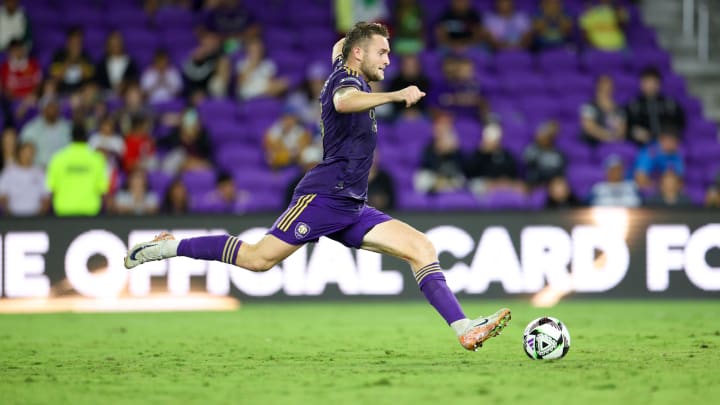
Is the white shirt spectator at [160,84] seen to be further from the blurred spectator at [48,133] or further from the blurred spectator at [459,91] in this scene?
the blurred spectator at [459,91]

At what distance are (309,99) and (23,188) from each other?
4.10m

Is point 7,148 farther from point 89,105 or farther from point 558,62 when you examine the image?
point 558,62

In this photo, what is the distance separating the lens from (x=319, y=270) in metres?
13.1

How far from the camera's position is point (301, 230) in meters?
7.67

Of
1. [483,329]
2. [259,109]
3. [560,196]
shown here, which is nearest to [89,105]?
[259,109]

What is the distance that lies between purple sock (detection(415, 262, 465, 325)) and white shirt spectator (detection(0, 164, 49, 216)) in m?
8.18

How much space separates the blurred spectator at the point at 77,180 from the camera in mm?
13836

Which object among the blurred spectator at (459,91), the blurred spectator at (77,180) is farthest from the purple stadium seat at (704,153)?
the blurred spectator at (77,180)

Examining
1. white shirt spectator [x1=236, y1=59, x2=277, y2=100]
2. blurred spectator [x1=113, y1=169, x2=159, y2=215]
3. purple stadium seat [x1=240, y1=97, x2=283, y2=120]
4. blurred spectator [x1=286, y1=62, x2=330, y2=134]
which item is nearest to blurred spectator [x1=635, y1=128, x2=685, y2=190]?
blurred spectator [x1=286, y1=62, x2=330, y2=134]

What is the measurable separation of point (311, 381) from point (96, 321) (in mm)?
5540

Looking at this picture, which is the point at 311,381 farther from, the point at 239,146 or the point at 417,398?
the point at 239,146

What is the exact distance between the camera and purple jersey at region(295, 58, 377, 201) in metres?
7.66

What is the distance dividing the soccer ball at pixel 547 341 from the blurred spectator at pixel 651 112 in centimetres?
905

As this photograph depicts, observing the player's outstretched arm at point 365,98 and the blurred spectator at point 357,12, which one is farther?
the blurred spectator at point 357,12
